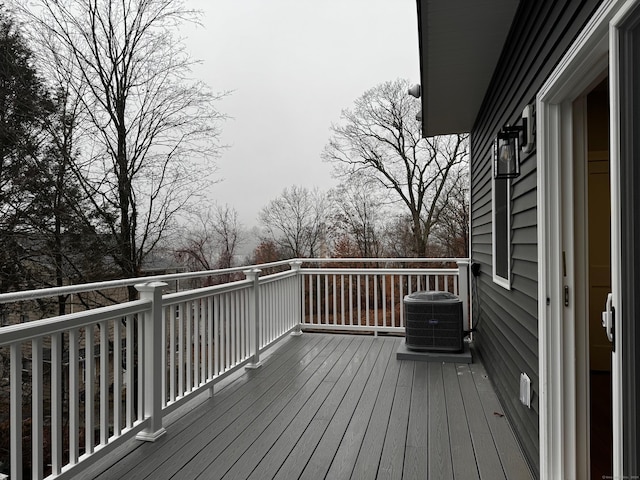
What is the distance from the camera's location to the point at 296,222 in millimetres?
10711

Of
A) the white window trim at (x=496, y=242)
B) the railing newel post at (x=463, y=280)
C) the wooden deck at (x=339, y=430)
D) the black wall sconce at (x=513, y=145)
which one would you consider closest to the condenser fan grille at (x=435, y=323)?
the wooden deck at (x=339, y=430)

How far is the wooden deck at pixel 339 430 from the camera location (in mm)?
2211

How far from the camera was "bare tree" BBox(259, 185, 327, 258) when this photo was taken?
1035cm

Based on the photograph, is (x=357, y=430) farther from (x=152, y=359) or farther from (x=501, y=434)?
(x=152, y=359)

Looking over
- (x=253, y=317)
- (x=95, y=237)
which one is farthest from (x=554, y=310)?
(x=95, y=237)

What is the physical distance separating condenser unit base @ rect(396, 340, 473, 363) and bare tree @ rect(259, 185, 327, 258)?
6.09 meters

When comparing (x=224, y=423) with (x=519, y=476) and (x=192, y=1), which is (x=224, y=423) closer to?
(x=519, y=476)

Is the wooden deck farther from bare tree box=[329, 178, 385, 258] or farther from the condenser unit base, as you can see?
bare tree box=[329, 178, 385, 258]

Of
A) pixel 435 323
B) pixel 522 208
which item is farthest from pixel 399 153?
pixel 522 208

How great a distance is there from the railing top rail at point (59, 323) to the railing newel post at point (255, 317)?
1598 mm

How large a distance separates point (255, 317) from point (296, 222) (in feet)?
22.2

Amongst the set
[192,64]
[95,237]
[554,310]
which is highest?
[192,64]

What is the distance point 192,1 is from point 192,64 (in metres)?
1.14

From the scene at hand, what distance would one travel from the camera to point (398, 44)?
1087 centimetres
